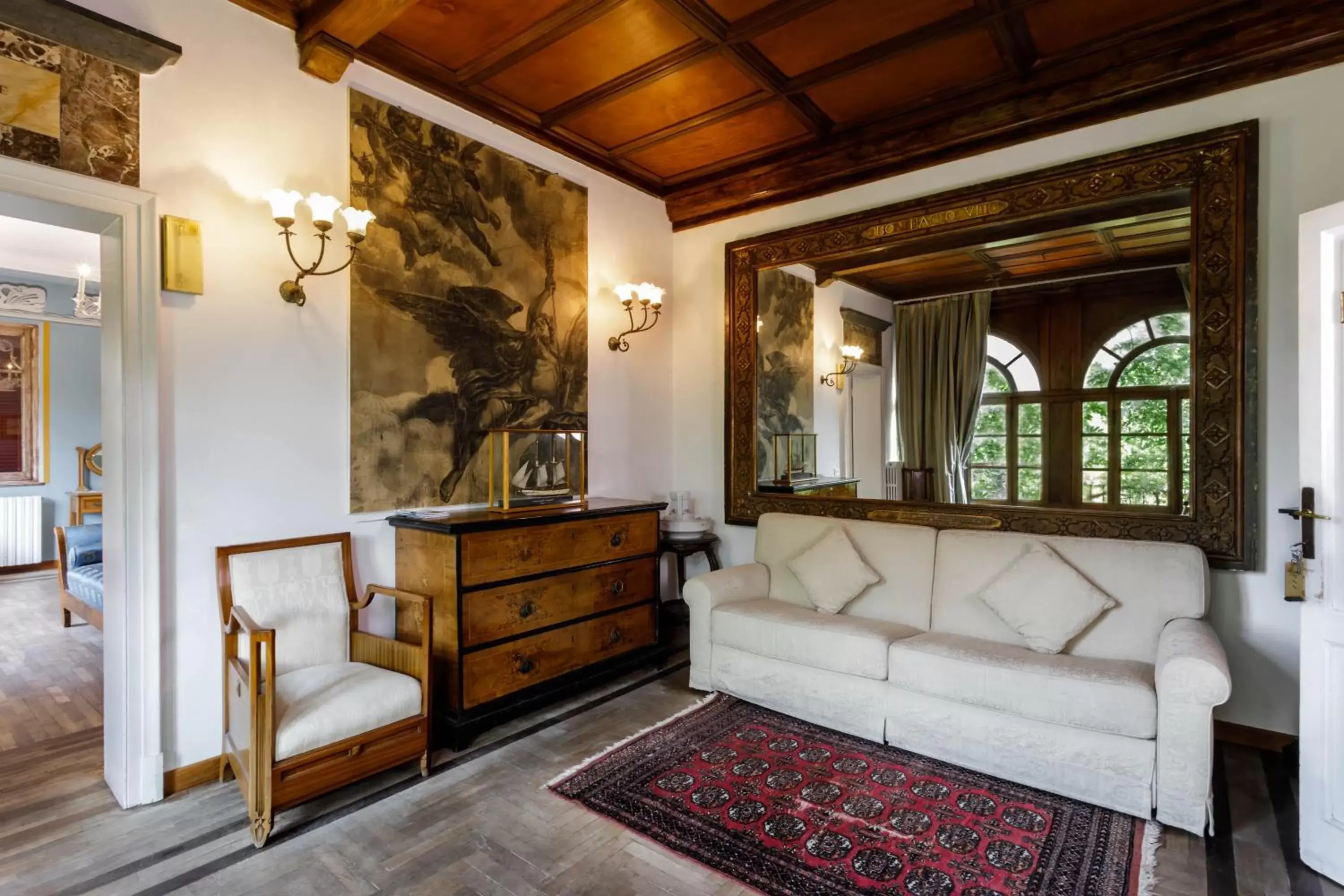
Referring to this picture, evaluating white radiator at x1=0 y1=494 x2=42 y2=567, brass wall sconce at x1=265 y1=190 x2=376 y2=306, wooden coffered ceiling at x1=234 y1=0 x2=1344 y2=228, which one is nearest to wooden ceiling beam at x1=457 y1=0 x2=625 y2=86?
wooden coffered ceiling at x1=234 y1=0 x2=1344 y2=228

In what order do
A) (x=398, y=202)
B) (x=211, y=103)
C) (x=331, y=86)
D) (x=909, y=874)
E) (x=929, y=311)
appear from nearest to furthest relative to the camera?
(x=909, y=874)
(x=211, y=103)
(x=331, y=86)
(x=398, y=202)
(x=929, y=311)

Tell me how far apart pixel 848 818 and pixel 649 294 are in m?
3.24

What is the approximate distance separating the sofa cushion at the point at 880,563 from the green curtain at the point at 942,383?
414 mm

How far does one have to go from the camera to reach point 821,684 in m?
3.13

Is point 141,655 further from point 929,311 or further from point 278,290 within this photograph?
point 929,311

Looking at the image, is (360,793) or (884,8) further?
(884,8)

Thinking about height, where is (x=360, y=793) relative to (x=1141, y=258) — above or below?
below

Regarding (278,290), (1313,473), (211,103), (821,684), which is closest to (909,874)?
(821,684)

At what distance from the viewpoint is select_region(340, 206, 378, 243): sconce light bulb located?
9.29 ft

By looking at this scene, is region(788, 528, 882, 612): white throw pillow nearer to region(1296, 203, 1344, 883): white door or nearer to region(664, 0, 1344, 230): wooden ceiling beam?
region(1296, 203, 1344, 883): white door

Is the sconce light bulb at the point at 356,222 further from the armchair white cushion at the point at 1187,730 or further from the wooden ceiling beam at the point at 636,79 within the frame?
the armchair white cushion at the point at 1187,730

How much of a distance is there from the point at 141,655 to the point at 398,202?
227 centimetres

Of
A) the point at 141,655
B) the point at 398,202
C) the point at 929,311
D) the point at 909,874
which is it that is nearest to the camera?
the point at 909,874

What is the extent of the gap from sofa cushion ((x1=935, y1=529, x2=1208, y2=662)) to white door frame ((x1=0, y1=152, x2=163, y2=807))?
134 inches
